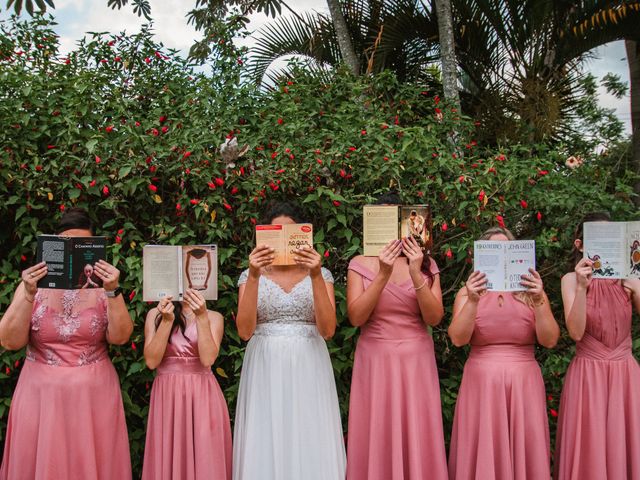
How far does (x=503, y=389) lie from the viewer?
3.97m

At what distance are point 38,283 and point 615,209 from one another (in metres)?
4.31

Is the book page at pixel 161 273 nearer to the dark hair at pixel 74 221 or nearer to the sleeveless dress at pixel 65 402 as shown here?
the sleeveless dress at pixel 65 402

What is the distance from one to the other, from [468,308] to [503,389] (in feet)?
1.88

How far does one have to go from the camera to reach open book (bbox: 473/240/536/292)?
3.81 metres

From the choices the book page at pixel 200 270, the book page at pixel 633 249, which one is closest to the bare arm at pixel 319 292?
the book page at pixel 200 270

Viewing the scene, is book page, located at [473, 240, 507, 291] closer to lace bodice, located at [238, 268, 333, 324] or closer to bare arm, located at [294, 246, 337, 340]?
bare arm, located at [294, 246, 337, 340]

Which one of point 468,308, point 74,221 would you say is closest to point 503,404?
point 468,308

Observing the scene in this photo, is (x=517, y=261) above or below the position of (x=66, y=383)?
above

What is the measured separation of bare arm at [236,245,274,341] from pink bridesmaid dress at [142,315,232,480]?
1.00 ft

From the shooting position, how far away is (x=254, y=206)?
4.69m

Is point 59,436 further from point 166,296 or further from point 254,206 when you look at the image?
point 254,206

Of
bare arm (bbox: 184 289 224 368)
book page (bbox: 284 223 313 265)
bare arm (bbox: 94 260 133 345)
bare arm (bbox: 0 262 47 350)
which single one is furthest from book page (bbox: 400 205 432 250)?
bare arm (bbox: 0 262 47 350)

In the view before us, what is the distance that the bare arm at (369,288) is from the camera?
3816 mm

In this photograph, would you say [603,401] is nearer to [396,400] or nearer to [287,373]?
[396,400]
